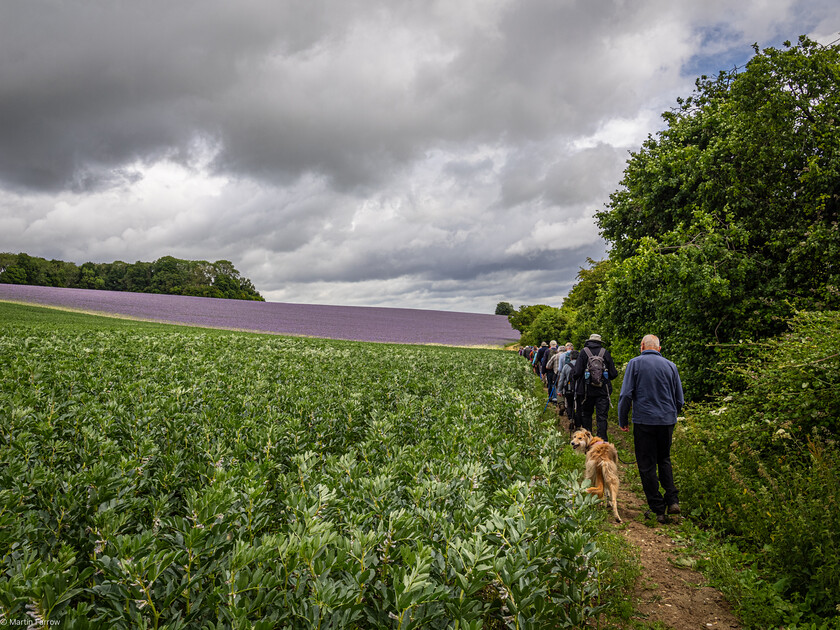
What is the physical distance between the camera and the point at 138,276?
91.8 metres

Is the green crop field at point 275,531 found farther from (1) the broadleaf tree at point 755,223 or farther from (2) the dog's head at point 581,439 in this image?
(1) the broadleaf tree at point 755,223

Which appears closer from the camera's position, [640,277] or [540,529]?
[540,529]

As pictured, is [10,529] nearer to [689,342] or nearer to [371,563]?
[371,563]

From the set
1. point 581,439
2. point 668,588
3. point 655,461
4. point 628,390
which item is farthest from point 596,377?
point 668,588

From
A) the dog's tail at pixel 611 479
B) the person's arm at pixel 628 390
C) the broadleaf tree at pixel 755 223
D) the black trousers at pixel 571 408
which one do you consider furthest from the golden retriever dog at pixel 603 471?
the broadleaf tree at pixel 755 223

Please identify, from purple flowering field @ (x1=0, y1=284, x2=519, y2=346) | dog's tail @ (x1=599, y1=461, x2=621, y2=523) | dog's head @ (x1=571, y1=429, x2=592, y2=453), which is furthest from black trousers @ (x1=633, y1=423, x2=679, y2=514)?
purple flowering field @ (x1=0, y1=284, x2=519, y2=346)

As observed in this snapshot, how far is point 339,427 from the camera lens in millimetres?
7328

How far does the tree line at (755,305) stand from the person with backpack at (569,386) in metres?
2.62

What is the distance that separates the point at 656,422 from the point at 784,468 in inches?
61.0

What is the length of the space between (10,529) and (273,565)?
1780mm

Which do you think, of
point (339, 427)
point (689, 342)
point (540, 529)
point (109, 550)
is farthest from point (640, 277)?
point (109, 550)

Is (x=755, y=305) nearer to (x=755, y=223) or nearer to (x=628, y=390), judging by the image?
(x=755, y=223)

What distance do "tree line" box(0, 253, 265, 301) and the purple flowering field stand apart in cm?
2680

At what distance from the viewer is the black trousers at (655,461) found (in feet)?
21.4
